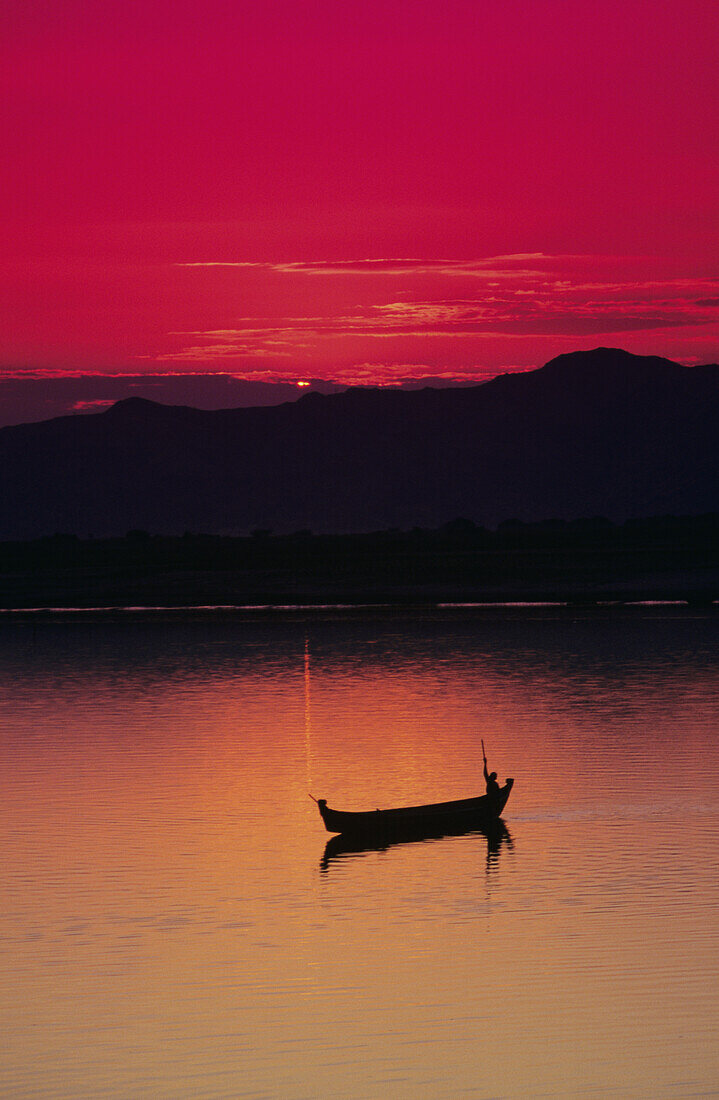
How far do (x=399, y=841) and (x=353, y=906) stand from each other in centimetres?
618

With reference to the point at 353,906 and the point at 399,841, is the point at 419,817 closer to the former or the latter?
the point at 399,841

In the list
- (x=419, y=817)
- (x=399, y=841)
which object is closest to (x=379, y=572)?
(x=419, y=817)

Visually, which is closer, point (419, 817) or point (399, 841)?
point (399, 841)

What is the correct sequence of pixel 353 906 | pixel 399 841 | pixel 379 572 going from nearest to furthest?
pixel 353 906 → pixel 399 841 → pixel 379 572

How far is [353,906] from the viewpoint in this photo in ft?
89.5

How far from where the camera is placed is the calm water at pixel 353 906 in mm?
19000

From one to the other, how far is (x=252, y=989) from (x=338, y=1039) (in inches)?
98.7

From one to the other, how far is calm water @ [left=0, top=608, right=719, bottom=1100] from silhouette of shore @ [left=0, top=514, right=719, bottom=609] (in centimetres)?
7324

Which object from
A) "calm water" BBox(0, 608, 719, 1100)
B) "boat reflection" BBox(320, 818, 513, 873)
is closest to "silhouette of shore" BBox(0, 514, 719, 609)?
"calm water" BBox(0, 608, 719, 1100)

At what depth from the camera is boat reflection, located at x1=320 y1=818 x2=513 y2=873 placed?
105 ft

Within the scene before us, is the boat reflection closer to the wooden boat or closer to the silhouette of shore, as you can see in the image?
the wooden boat

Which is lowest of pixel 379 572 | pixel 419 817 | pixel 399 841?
pixel 379 572

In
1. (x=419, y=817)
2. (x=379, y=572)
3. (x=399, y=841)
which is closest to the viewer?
(x=399, y=841)

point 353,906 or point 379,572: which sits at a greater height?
point 353,906
